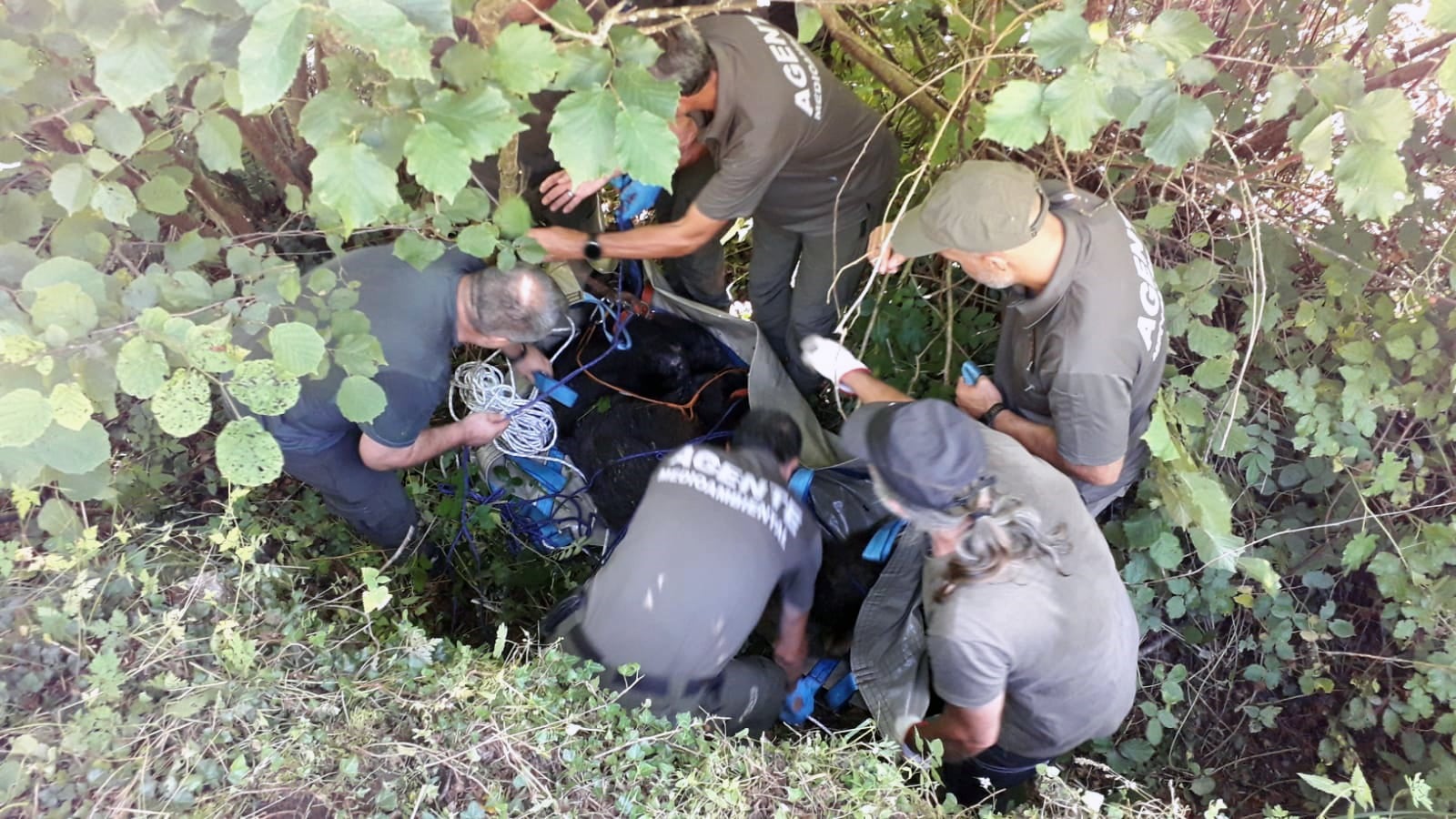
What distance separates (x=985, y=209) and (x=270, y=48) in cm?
170

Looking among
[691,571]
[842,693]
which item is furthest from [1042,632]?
[842,693]

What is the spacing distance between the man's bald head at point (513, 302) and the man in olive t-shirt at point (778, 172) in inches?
11.9

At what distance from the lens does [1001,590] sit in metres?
1.96

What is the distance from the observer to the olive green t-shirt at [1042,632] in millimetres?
1959

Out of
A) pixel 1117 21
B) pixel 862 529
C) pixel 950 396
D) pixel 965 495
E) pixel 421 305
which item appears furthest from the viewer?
pixel 950 396

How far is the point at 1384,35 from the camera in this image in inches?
98.3

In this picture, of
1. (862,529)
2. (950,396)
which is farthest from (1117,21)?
(862,529)

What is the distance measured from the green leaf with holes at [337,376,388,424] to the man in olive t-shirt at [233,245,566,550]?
293mm

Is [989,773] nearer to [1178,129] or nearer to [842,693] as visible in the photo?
[842,693]

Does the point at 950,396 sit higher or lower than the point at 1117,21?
lower

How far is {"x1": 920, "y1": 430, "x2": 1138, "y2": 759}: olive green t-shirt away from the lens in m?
1.96

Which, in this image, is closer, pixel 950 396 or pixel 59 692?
pixel 59 692

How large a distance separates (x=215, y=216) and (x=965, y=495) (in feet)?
8.45

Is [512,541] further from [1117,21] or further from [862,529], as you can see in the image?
[1117,21]
